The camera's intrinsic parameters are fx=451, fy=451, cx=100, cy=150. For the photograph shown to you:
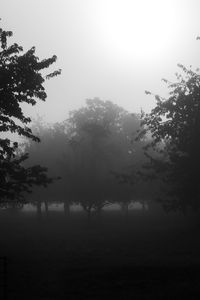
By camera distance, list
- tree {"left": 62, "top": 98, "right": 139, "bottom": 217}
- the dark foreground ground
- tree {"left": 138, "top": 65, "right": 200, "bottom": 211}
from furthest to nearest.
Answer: tree {"left": 62, "top": 98, "right": 139, "bottom": 217} < tree {"left": 138, "top": 65, "right": 200, "bottom": 211} < the dark foreground ground

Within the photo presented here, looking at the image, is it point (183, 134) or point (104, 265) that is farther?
point (183, 134)

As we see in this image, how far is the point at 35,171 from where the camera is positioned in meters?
24.2

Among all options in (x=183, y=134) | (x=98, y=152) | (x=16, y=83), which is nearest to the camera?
(x=16, y=83)

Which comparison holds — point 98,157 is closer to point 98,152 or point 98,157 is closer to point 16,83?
point 98,152

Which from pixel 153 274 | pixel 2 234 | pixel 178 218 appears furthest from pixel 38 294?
pixel 178 218

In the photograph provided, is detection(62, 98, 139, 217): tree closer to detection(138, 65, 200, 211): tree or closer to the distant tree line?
the distant tree line

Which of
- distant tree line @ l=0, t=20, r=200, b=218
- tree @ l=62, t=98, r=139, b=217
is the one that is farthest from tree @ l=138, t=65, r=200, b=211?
tree @ l=62, t=98, r=139, b=217

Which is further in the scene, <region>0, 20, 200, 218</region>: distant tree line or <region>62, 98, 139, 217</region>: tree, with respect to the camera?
<region>62, 98, 139, 217</region>: tree

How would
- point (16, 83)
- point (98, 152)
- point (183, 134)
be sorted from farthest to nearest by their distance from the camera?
1. point (98, 152)
2. point (183, 134)
3. point (16, 83)

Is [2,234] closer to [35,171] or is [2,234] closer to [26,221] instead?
[26,221]

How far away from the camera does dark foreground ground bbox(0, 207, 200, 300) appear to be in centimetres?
1608

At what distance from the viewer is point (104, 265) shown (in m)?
22.3

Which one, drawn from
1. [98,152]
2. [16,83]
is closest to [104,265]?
[16,83]

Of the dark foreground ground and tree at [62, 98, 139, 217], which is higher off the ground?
tree at [62, 98, 139, 217]
